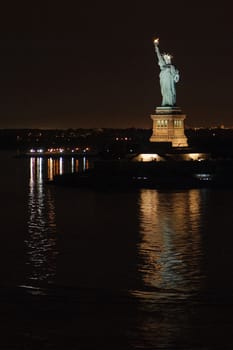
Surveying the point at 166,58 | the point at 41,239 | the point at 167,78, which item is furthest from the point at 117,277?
the point at 166,58

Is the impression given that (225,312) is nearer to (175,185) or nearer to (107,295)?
(107,295)

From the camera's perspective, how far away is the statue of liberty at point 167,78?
37375 millimetres

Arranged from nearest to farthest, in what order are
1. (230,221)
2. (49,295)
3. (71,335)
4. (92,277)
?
(71,335), (49,295), (92,277), (230,221)

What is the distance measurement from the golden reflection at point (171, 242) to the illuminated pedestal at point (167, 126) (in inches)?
361

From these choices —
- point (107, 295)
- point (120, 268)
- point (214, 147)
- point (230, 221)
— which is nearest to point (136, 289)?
point (107, 295)

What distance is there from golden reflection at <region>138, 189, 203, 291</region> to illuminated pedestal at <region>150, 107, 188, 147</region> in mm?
9159

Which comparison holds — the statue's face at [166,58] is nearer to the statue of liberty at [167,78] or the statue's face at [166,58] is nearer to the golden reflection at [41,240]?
the statue of liberty at [167,78]

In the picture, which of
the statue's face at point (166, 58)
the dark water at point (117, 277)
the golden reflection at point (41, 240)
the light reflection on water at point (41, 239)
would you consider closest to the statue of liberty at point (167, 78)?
the statue's face at point (166, 58)

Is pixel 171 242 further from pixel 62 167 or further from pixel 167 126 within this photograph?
pixel 62 167

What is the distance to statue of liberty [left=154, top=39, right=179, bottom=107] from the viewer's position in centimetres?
3738

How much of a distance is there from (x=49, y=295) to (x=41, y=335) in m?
2.01

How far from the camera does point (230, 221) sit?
2098cm

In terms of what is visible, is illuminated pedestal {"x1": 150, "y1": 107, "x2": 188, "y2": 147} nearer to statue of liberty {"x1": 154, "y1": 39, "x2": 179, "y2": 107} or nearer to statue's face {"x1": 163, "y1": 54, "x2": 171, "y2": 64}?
statue of liberty {"x1": 154, "y1": 39, "x2": 179, "y2": 107}

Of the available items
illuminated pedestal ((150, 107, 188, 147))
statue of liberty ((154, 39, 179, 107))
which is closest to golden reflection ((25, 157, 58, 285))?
illuminated pedestal ((150, 107, 188, 147))
